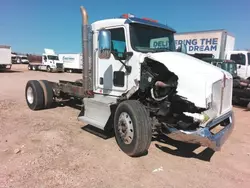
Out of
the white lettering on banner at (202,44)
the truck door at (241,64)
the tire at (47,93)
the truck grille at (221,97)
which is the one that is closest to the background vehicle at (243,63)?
the truck door at (241,64)

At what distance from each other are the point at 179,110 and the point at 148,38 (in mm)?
1711

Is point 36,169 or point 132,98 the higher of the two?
point 132,98

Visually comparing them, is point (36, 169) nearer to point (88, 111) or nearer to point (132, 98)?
point (88, 111)

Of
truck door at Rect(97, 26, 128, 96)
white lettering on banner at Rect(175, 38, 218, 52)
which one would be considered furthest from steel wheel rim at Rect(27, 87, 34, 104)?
white lettering on banner at Rect(175, 38, 218, 52)

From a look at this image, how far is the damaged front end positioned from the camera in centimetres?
358

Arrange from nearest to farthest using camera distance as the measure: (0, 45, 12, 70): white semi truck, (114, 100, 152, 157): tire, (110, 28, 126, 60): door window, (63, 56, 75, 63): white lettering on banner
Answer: (114, 100, 152, 157): tire → (110, 28, 126, 60): door window → (0, 45, 12, 70): white semi truck → (63, 56, 75, 63): white lettering on banner

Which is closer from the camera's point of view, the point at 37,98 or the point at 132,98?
the point at 132,98

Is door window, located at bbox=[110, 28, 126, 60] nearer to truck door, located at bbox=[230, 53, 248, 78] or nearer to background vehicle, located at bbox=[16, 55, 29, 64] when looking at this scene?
truck door, located at bbox=[230, 53, 248, 78]

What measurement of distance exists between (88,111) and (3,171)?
7.15 feet

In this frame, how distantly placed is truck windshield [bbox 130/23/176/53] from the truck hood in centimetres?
57

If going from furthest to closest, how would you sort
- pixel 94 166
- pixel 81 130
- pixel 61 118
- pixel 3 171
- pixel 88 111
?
1. pixel 61 118
2. pixel 81 130
3. pixel 88 111
4. pixel 94 166
5. pixel 3 171

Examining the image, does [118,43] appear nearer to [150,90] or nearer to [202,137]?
[150,90]

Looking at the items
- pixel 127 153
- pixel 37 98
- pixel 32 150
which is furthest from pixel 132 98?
pixel 37 98

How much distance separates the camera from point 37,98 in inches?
285
